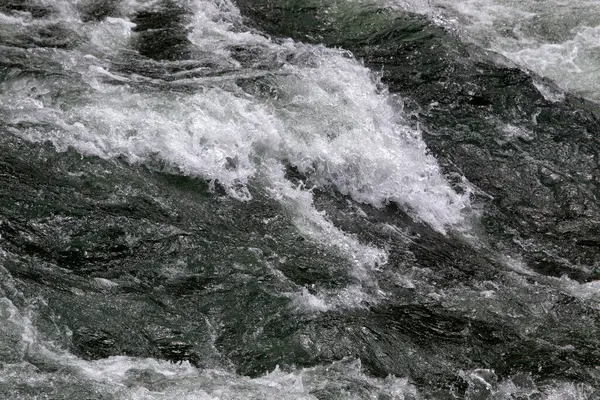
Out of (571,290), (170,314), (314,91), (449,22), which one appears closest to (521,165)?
(571,290)

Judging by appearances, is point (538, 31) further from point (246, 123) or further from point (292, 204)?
point (292, 204)

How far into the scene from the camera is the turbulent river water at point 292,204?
4762mm

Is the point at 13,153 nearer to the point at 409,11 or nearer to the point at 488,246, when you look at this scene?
the point at 488,246

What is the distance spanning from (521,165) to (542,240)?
993 millimetres

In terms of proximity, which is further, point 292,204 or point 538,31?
point 538,31

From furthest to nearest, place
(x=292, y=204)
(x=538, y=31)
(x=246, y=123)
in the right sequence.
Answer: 1. (x=538, y=31)
2. (x=246, y=123)
3. (x=292, y=204)

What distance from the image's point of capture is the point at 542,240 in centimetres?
666

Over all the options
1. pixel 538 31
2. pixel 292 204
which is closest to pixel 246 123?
pixel 292 204

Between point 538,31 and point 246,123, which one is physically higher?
point 538,31

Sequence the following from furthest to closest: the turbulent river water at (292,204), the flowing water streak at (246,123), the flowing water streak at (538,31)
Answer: the flowing water streak at (538,31), the flowing water streak at (246,123), the turbulent river water at (292,204)

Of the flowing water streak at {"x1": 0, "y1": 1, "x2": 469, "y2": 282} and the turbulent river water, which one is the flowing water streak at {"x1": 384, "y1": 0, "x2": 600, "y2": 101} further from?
the flowing water streak at {"x1": 0, "y1": 1, "x2": 469, "y2": 282}

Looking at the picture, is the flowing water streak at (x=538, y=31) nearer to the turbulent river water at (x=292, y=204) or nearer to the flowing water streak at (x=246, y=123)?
the turbulent river water at (x=292, y=204)

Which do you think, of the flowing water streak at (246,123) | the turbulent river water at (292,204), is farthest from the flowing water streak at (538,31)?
the flowing water streak at (246,123)

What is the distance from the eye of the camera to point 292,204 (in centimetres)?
618
